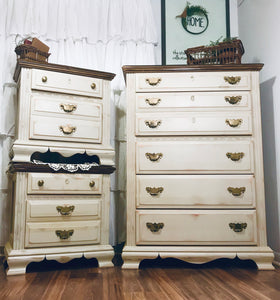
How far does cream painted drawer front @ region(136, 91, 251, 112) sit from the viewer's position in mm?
2051

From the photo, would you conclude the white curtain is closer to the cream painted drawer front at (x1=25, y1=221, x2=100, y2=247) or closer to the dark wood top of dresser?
the dark wood top of dresser

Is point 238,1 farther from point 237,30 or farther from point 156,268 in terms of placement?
point 156,268

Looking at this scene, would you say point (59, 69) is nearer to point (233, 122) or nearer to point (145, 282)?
point (233, 122)

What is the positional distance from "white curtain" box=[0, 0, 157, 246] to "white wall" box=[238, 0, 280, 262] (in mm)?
809

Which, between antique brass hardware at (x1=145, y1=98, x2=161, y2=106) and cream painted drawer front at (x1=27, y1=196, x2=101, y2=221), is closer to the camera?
cream painted drawer front at (x1=27, y1=196, x2=101, y2=221)

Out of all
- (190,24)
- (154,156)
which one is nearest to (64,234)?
(154,156)

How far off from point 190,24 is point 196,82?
1.00 m

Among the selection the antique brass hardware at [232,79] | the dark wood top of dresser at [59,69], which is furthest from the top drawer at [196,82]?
the dark wood top of dresser at [59,69]

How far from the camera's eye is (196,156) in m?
2.01

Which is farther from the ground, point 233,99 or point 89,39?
point 89,39

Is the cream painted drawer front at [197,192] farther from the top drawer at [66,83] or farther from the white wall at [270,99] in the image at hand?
the top drawer at [66,83]

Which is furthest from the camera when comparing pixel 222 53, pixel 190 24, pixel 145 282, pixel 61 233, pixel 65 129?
pixel 190 24

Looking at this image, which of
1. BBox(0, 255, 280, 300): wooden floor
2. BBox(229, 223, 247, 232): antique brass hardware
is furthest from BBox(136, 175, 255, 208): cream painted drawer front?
BBox(0, 255, 280, 300): wooden floor

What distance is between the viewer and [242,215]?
1956mm
